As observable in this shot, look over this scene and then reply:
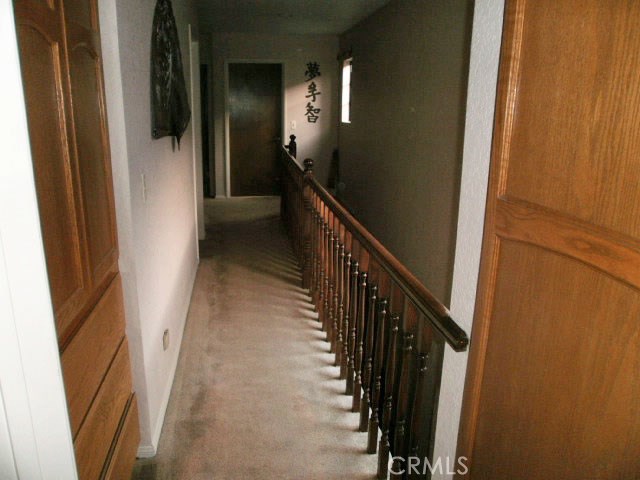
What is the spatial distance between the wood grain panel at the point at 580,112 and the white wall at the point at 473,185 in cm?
10

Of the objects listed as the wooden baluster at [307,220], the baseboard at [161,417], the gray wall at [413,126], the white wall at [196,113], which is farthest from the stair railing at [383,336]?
the white wall at [196,113]

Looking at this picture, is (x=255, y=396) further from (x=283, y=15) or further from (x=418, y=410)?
(x=283, y=15)

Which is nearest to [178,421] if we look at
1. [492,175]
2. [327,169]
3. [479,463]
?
[479,463]

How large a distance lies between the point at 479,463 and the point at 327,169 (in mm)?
6424

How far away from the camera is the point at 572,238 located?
837mm

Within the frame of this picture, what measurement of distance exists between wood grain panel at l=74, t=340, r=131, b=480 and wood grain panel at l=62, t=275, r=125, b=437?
0.04 metres

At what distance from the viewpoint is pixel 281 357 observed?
8.88 ft

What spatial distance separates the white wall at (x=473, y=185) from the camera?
1.09 m

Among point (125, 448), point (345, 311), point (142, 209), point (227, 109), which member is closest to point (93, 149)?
point (142, 209)

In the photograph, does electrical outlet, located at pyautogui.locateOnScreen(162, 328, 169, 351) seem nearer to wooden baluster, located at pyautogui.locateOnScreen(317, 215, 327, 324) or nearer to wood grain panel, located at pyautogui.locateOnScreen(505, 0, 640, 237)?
wooden baluster, located at pyautogui.locateOnScreen(317, 215, 327, 324)

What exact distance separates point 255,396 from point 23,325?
Result: 158cm

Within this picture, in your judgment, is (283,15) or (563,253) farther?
(283,15)

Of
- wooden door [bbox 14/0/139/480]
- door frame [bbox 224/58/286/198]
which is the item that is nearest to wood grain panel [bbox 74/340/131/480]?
wooden door [bbox 14/0/139/480]

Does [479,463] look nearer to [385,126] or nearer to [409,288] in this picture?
[409,288]
